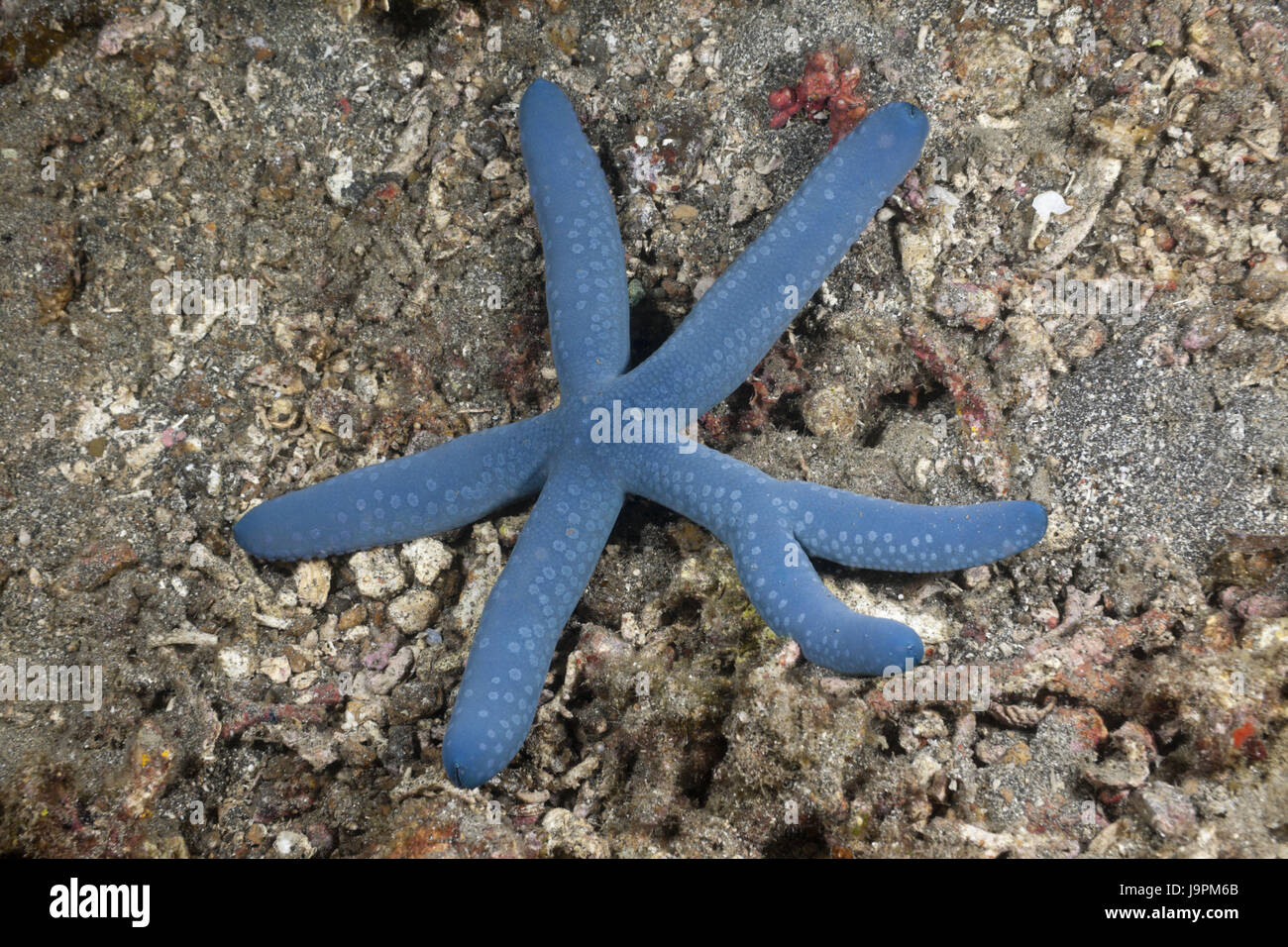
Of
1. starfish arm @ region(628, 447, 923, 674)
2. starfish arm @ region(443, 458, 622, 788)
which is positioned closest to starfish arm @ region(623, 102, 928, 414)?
starfish arm @ region(628, 447, 923, 674)

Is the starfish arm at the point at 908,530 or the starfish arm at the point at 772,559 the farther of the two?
the starfish arm at the point at 908,530

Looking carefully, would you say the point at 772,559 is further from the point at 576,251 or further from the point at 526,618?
the point at 576,251

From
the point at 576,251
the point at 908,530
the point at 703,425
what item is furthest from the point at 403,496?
the point at 908,530

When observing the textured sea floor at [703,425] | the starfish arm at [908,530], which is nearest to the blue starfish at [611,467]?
the starfish arm at [908,530]

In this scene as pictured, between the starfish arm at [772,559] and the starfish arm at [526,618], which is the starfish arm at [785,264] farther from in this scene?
the starfish arm at [526,618]

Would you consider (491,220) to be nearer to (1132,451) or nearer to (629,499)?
(629,499)

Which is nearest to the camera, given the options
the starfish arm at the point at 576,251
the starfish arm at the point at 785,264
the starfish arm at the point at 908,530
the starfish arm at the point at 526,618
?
the starfish arm at the point at 526,618

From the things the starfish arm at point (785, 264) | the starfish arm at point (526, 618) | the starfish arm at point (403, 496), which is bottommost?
the starfish arm at point (526, 618)
